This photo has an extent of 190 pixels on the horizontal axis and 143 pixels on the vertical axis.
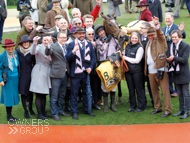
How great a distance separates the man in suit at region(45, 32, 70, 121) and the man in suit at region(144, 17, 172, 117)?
191 cm

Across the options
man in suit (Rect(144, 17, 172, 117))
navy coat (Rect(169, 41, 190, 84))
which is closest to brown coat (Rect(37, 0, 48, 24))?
man in suit (Rect(144, 17, 172, 117))

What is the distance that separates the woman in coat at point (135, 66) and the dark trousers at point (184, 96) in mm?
903

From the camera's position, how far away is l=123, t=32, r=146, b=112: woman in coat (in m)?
6.83

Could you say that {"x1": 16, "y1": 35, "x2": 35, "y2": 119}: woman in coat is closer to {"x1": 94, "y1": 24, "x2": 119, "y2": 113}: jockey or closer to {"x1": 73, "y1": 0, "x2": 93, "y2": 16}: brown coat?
{"x1": 94, "y1": 24, "x2": 119, "y2": 113}: jockey

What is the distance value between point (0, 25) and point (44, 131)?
24.7ft

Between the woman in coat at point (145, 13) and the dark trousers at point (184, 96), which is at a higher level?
the woman in coat at point (145, 13)

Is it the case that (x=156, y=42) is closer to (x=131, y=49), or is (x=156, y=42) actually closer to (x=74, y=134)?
(x=131, y=49)

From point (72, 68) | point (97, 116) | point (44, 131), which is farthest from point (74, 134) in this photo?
point (72, 68)

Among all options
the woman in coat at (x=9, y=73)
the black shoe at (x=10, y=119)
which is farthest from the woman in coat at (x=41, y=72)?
the black shoe at (x=10, y=119)

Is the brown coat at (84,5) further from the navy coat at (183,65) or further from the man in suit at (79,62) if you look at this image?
the navy coat at (183,65)

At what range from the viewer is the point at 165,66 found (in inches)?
260

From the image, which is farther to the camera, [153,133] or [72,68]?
[72,68]

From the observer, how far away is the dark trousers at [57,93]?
6625 millimetres

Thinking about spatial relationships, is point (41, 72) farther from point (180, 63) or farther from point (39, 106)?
point (180, 63)
